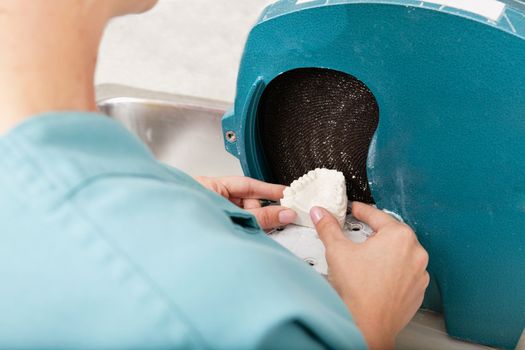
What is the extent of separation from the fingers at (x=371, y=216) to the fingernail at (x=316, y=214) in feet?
0.21

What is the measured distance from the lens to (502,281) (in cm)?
75

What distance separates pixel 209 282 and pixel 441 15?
1.48 ft

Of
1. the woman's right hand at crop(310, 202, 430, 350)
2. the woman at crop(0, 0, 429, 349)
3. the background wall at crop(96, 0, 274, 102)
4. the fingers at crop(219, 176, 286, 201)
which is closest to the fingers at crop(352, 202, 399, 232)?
the woman's right hand at crop(310, 202, 430, 350)

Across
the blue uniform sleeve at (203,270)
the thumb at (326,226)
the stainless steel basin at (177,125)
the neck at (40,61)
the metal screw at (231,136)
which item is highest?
the neck at (40,61)

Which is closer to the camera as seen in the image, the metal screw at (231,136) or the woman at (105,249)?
the woman at (105,249)

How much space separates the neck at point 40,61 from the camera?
0.35 m

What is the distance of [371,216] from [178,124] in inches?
23.3

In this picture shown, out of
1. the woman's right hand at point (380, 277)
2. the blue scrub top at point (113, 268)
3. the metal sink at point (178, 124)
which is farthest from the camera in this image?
the metal sink at point (178, 124)

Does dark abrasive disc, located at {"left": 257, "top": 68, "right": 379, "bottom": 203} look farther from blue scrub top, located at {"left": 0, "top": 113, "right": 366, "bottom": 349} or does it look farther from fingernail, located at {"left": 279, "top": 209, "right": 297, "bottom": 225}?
blue scrub top, located at {"left": 0, "top": 113, "right": 366, "bottom": 349}

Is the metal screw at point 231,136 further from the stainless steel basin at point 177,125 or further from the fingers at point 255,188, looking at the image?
the stainless steel basin at point 177,125

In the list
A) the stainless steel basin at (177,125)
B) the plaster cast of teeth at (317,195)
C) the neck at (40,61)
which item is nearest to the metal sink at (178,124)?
the stainless steel basin at (177,125)

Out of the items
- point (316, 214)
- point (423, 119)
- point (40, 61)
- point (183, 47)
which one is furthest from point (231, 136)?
→ point (183, 47)

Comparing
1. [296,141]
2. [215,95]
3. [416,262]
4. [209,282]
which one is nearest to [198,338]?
[209,282]

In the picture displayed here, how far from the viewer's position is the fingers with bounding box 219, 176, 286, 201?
852 mm
